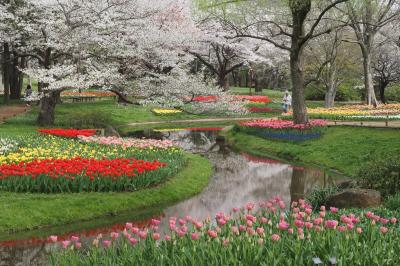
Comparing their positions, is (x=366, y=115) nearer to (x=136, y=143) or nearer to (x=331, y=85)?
(x=331, y=85)

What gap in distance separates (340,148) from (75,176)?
11621mm

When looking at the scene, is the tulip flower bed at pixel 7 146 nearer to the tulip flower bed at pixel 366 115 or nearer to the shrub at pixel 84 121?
the shrub at pixel 84 121

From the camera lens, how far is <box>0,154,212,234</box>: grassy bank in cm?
1076

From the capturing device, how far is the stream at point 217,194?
952 centimetres

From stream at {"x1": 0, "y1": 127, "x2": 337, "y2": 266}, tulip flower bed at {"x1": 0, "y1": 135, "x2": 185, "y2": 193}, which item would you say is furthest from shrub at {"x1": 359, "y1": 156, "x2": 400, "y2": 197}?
tulip flower bed at {"x1": 0, "y1": 135, "x2": 185, "y2": 193}

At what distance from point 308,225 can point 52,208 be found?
7.21m

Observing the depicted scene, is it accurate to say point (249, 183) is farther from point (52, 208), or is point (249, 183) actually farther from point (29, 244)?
point (29, 244)

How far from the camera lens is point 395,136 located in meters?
19.8

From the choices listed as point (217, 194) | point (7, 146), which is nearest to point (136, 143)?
point (7, 146)

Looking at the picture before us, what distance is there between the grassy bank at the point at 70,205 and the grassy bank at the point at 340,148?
22.2ft

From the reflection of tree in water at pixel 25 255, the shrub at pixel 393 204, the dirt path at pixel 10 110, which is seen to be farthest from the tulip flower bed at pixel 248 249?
the dirt path at pixel 10 110

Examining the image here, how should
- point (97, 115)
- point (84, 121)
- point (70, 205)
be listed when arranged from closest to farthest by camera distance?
point (70, 205)
point (84, 121)
point (97, 115)

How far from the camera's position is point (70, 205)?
1162cm

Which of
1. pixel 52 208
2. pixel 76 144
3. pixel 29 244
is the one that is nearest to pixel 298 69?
pixel 76 144
